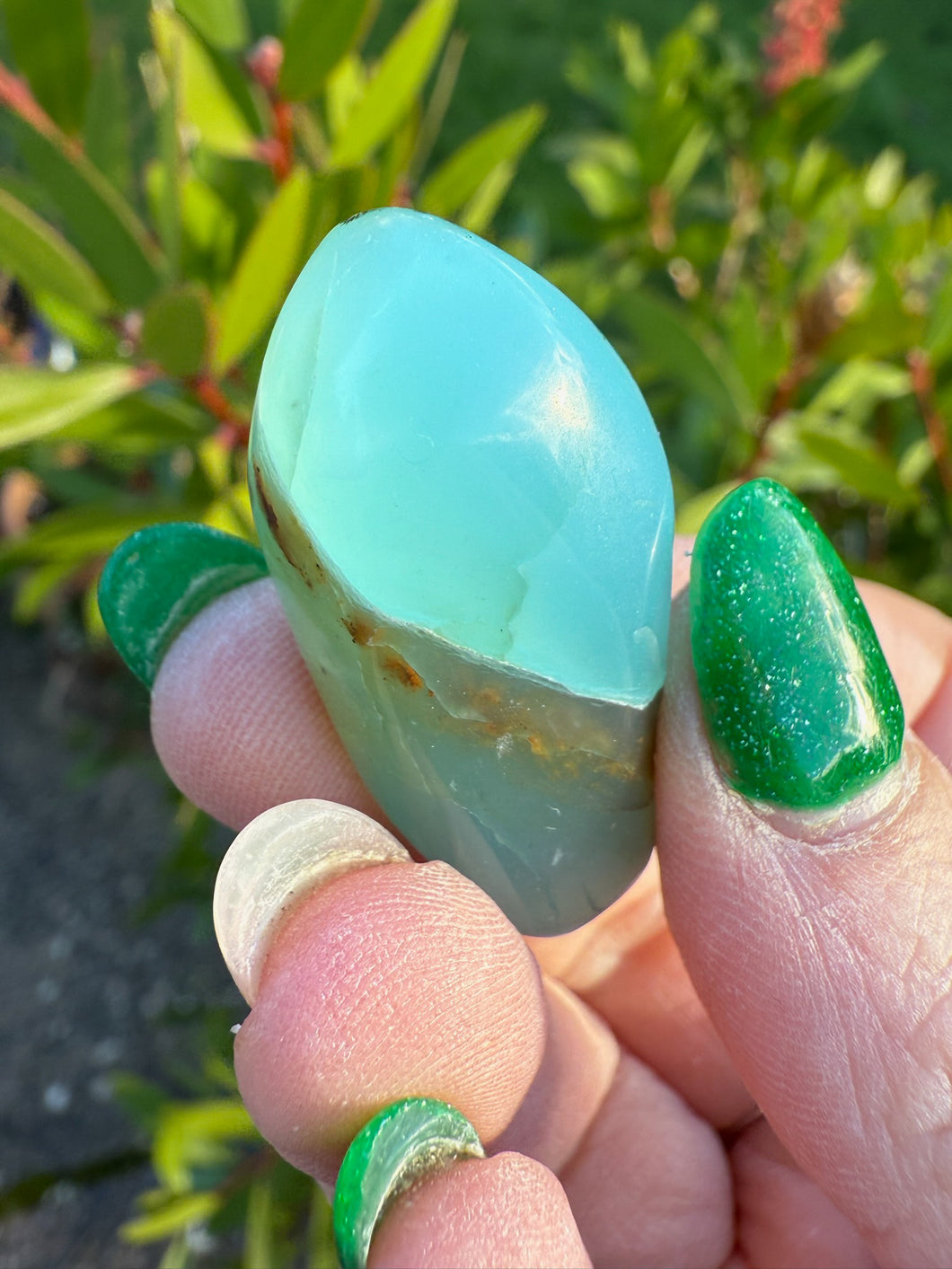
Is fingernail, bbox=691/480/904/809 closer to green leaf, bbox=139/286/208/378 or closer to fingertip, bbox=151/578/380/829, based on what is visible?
fingertip, bbox=151/578/380/829

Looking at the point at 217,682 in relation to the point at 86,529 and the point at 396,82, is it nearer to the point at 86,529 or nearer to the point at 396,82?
the point at 86,529

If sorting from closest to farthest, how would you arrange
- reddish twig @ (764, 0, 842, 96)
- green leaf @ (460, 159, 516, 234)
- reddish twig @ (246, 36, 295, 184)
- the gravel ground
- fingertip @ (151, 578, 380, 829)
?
fingertip @ (151, 578, 380, 829) < reddish twig @ (246, 36, 295, 184) < green leaf @ (460, 159, 516, 234) < reddish twig @ (764, 0, 842, 96) < the gravel ground

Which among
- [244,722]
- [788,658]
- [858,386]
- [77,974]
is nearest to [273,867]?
[244,722]

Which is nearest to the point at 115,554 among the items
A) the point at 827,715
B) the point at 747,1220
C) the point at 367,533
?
the point at 367,533

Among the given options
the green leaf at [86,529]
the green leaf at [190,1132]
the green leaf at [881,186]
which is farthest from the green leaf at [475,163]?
the green leaf at [190,1132]

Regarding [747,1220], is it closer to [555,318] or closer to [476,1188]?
[476,1188]

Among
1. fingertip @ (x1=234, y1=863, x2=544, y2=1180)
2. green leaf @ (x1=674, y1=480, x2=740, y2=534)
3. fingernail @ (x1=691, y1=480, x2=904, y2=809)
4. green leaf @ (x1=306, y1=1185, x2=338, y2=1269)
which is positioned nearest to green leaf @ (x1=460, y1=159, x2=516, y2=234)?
green leaf @ (x1=674, y1=480, x2=740, y2=534)
